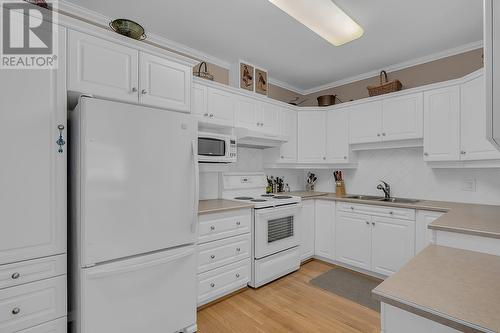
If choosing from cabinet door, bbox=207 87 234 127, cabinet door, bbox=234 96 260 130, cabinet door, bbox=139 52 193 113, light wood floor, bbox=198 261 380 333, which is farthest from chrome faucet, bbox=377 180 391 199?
cabinet door, bbox=139 52 193 113

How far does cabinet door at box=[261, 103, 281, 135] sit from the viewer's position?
11.1 ft

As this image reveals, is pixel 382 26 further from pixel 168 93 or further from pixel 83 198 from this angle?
pixel 83 198

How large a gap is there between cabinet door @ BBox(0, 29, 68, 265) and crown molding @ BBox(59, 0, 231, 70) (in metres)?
0.91

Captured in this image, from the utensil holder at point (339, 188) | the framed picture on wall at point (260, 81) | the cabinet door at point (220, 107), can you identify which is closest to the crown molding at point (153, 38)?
the framed picture on wall at point (260, 81)

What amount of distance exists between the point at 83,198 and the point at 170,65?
1206mm

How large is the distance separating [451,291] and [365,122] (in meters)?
2.89

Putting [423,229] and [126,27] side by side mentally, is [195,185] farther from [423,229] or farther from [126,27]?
[423,229]

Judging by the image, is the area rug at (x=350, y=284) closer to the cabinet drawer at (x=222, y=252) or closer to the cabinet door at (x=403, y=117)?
the cabinet drawer at (x=222, y=252)

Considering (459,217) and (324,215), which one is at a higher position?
(459,217)

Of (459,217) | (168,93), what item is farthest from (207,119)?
(459,217)

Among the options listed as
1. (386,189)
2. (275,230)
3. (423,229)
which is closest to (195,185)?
(275,230)

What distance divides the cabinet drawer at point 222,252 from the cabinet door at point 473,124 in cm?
249

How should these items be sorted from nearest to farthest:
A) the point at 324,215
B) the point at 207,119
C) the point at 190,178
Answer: the point at 190,178, the point at 207,119, the point at 324,215

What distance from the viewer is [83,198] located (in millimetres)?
1469
